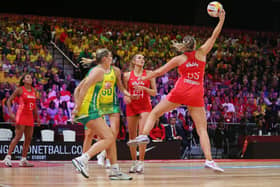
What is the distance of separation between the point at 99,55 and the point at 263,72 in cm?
1626

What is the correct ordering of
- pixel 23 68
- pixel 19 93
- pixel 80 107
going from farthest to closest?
1. pixel 23 68
2. pixel 19 93
3. pixel 80 107

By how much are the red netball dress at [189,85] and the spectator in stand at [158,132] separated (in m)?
6.87

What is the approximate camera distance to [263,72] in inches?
878

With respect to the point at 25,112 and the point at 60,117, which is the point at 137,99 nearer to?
the point at 25,112

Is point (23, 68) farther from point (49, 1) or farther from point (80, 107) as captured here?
point (80, 107)

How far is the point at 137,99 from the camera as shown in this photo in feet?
29.6

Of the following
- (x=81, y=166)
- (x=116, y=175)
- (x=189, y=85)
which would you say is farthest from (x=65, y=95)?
(x=81, y=166)

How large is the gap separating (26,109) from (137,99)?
3.25 meters

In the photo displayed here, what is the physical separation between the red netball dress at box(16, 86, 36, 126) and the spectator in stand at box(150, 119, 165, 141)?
4.43 m

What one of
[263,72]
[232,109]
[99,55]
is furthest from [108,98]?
[263,72]

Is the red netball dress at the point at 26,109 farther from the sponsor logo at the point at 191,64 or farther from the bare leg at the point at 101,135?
the sponsor logo at the point at 191,64

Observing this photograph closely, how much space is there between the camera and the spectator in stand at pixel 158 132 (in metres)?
14.7

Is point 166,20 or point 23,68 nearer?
point 23,68

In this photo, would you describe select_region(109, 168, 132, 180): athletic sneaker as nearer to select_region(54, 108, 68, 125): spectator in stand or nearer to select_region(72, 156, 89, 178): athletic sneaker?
select_region(72, 156, 89, 178): athletic sneaker
